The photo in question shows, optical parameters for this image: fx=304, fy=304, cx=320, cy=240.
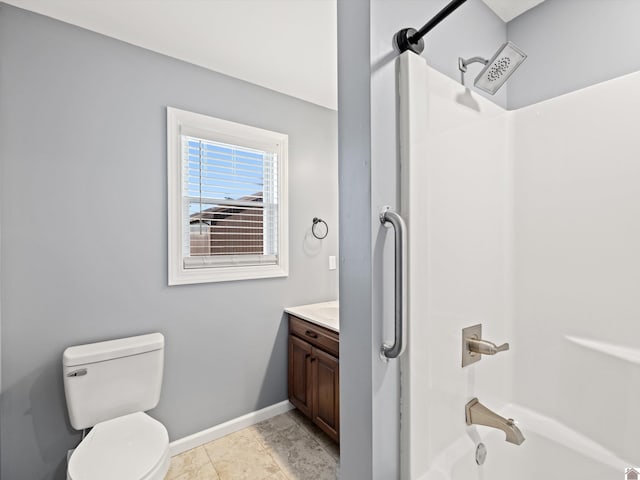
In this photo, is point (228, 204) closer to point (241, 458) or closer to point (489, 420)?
point (241, 458)

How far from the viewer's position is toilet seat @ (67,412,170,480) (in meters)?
1.25

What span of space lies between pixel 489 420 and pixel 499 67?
132 centimetres

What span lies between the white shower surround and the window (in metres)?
1.54

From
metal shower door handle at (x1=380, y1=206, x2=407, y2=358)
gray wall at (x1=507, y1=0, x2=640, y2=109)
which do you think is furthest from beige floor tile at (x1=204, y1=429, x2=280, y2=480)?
gray wall at (x1=507, y1=0, x2=640, y2=109)

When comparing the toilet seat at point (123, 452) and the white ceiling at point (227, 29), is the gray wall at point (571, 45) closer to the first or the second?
the white ceiling at point (227, 29)

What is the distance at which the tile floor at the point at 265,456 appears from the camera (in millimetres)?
1806

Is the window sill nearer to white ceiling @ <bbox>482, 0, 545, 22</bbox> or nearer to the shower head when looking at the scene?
the shower head

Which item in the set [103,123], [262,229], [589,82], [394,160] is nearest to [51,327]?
[103,123]

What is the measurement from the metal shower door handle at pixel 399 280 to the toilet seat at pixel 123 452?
1201 millimetres

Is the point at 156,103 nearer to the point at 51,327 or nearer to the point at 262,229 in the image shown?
the point at 262,229

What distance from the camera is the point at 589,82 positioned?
132 cm

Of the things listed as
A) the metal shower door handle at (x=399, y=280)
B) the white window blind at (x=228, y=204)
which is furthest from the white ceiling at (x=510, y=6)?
the white window blind at (x=228, y=204)

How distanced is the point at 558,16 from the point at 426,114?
1032mm

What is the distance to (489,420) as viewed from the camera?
3.88ft
